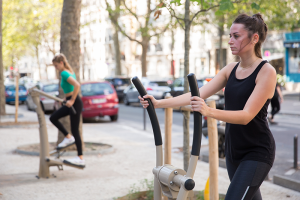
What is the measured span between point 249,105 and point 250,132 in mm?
238

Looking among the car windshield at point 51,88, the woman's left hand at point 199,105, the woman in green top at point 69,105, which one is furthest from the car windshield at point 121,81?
the woman's left hand at point 199,105

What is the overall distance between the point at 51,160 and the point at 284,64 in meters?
28.8

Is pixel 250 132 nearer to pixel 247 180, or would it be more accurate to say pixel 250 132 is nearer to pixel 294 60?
pixel 247 180

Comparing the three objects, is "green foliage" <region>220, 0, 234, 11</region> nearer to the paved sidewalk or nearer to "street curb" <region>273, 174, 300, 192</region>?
the paved sidewalk

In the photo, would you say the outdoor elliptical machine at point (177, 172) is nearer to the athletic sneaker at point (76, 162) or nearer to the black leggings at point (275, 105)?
the athletic sneaker at point (76, 162)

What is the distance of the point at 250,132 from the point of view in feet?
8.59

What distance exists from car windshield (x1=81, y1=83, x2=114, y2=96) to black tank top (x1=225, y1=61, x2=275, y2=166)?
1274 centimetres

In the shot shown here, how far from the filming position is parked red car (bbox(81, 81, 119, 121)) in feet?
49.0

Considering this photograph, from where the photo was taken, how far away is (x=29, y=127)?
43.3 ft

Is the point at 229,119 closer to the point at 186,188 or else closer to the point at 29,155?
the point at 186,188

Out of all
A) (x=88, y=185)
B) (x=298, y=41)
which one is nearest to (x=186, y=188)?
(x=88, y=185)

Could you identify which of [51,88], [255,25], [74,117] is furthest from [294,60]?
[255,25]

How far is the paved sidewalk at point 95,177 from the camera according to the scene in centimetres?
505

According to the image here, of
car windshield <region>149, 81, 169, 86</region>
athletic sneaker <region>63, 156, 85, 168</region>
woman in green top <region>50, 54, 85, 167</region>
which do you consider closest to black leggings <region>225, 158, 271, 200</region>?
athletic sneaker <region>63, 156, 85, 168</region>
